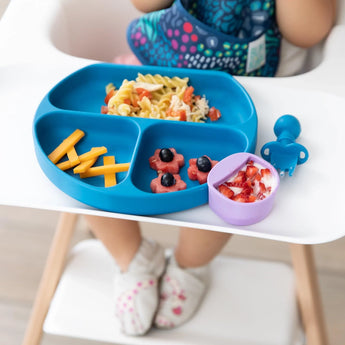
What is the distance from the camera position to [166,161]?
2.25ft

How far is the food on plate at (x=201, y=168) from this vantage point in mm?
664

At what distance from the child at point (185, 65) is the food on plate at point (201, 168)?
0.26m

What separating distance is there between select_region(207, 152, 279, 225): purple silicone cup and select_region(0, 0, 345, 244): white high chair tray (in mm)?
12

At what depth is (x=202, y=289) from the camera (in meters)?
1.17

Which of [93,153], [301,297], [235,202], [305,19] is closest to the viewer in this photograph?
[235,202]

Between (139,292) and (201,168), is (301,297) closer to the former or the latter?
(139,292)

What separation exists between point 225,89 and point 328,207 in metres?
0.25

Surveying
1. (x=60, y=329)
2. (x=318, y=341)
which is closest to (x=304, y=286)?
(x=318, y=341)

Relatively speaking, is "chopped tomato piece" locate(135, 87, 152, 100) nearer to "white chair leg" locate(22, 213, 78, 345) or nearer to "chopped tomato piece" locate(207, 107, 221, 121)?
"chopped tomato piece" locate(207, 107, 221, 121)

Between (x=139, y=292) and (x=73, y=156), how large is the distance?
50cm

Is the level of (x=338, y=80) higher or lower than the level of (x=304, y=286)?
higher

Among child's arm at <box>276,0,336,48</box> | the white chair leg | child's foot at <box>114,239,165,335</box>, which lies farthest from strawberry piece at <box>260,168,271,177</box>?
the white chair leg

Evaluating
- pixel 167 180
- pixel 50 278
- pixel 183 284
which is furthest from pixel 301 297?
pixel 167 180

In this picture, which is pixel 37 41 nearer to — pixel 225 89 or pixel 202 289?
pixel 225 89
